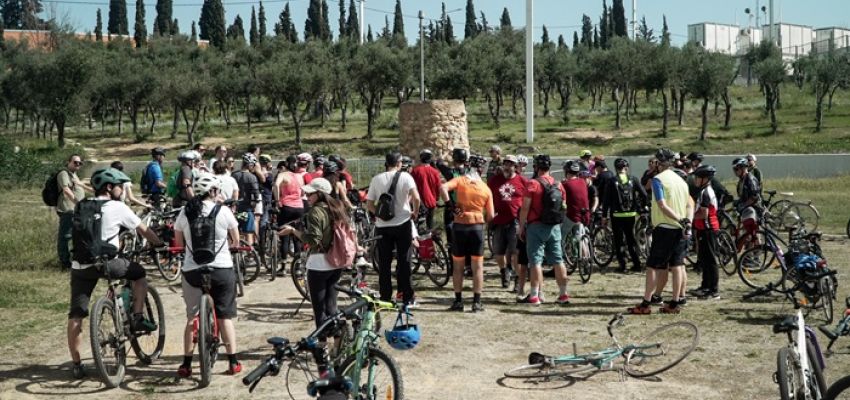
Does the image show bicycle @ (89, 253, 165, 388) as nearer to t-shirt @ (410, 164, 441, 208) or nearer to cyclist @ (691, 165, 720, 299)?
t-shirt @ (410, 164, 441, 208)

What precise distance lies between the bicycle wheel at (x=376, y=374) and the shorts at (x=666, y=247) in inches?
190

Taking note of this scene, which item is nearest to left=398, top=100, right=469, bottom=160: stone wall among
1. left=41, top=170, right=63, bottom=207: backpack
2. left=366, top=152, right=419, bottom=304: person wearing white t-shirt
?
left=41, top=170, right=63, bottom=207: backpack

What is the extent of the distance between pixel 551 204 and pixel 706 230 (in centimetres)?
211

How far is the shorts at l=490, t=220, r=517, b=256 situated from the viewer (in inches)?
448

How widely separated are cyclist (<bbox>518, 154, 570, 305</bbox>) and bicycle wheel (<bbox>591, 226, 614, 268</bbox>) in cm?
314

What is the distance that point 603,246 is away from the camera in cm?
1384

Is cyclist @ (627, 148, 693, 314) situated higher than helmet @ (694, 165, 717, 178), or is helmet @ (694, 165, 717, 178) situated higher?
helmet @ (694, 165, 717, 178)

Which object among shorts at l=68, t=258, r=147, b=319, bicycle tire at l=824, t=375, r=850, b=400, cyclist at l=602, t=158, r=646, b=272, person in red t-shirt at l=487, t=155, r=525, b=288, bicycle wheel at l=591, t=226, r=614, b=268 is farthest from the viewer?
bicycle wheel at l=591, t=226, r=614, b=268

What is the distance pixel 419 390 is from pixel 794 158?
25439 millimetres

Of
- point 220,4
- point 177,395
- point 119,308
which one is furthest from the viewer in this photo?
point 220,4

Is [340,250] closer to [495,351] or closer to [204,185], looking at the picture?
[204,185]

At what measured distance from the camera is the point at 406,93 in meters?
61.9

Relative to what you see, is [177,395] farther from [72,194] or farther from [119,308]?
[72,194]

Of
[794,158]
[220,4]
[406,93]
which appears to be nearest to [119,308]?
[794,158]
